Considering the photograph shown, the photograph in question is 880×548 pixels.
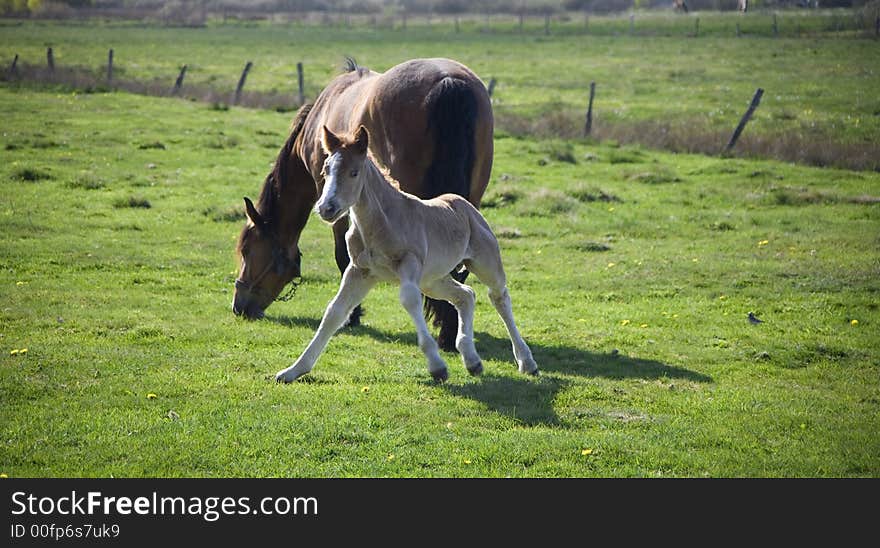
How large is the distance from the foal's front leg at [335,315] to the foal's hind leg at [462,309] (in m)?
0.64

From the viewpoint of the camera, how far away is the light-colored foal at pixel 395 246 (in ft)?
26.0

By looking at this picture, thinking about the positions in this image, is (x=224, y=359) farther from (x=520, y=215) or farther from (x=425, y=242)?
(x=520, y=215)

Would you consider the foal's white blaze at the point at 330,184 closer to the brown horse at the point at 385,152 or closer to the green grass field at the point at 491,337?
the green grass field at the point at 491,337

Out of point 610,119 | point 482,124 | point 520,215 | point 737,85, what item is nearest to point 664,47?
point 737,85

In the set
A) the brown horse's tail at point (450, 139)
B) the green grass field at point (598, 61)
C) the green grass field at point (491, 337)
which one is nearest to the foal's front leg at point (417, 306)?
the green grass field at point (491, 337)

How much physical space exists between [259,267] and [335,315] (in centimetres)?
379

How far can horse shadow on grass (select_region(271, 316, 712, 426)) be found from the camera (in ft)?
26.9

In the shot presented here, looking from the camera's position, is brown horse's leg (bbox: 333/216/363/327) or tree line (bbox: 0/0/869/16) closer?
brown horse's leg (bbox: 333/216/363/327)

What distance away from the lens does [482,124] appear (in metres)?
11.0

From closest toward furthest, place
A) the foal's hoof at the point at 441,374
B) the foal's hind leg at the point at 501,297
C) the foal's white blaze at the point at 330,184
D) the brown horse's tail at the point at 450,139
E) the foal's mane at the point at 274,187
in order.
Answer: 1. the foal's white blaze at the point at 330,184
2. the foal's hoof at the point at 441,374
3. the foal's hind leg at the point at 501,297
4. the brown horse's tail at the point at 450,139
5. the foal's mane at the point at 274,187

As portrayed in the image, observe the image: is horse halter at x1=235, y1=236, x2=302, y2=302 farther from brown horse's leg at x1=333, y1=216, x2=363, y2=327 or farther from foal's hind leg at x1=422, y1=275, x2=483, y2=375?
foal's hind leg at x1=422, y1=275, x2=483, y2=375

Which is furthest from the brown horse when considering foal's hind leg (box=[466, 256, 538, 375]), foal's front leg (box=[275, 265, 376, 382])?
foal's front leg (box=[275, 265, 376, 382])

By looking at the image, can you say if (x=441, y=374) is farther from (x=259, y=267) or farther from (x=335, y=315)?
(x=259, y=267)

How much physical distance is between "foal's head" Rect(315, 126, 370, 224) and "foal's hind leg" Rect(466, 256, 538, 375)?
5.68ft
